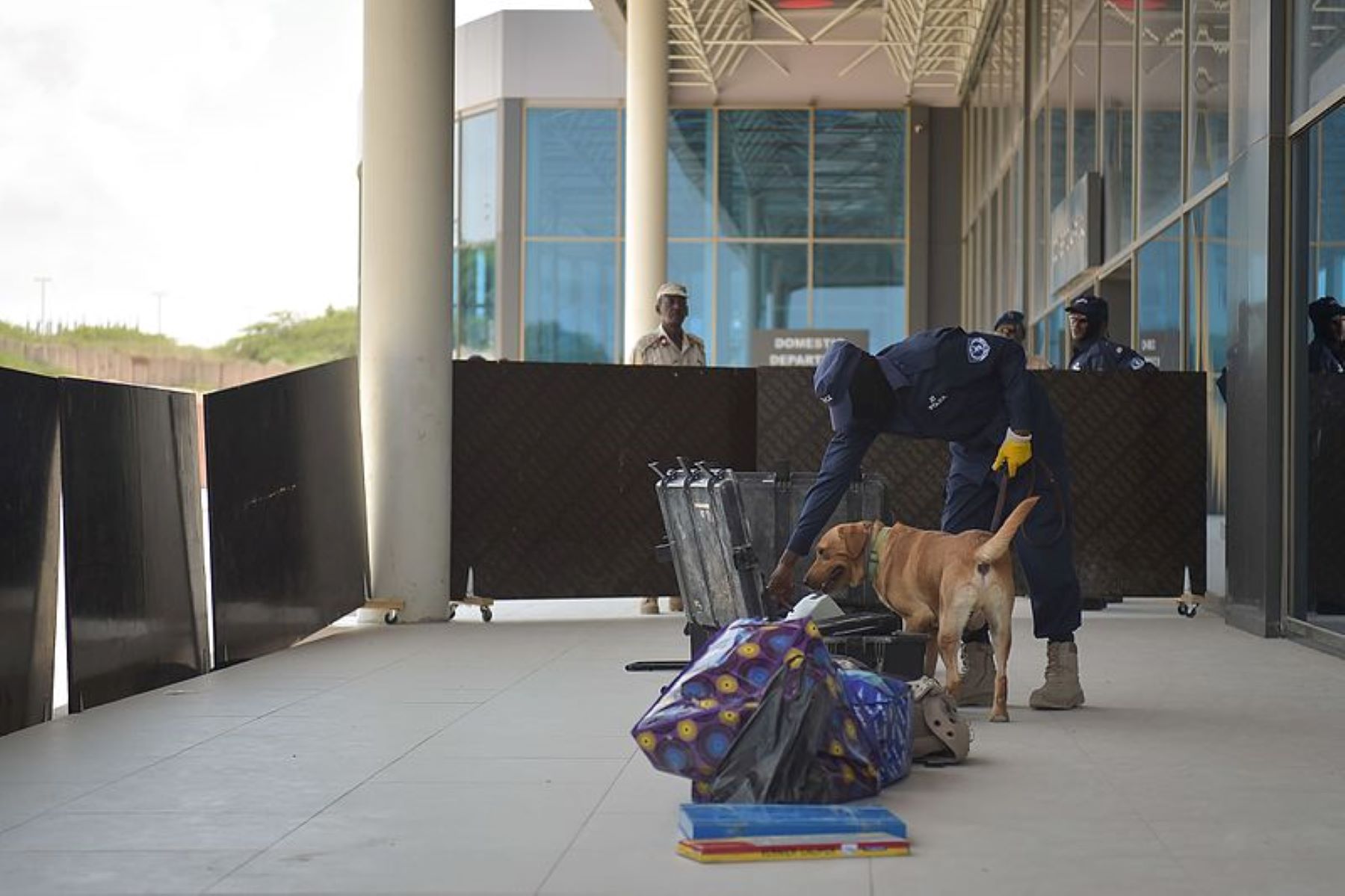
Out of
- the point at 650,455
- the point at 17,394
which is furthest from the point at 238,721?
the point at 650,455

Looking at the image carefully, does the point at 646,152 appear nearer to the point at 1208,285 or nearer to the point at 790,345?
the point at 790,345

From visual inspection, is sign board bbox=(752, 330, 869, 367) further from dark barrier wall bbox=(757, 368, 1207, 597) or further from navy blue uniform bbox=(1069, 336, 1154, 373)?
dark barrier wall bbox=(757, 368, 1207, 597)

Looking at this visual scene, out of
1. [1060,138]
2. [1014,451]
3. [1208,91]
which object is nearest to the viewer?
[1014,451]

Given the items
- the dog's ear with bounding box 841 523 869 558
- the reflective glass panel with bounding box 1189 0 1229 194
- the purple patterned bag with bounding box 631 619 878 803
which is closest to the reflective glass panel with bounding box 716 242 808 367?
the reflective glass panel with bounding box 1189 0 1229 194

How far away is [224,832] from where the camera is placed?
4824 millimetres

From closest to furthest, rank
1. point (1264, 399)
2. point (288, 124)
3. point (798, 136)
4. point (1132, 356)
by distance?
point (1264, 399) → point (1132, 356) → point (798, 136) → point (288, 124)

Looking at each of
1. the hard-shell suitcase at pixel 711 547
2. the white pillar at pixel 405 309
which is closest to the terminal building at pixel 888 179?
the hard-shell suitcase at pixel 711 547

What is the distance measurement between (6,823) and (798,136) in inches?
1256

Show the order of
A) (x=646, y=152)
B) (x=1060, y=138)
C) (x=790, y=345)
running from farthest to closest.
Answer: (x=790, y=345), (x=646, y=152), (x=1060, y=138)

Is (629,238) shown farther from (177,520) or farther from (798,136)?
(177,520)

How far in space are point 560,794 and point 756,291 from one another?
100 feet

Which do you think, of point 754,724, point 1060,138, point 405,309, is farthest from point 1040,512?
point 1060,138

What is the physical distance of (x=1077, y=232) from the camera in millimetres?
17812

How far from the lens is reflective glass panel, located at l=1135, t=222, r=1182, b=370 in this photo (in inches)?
538
